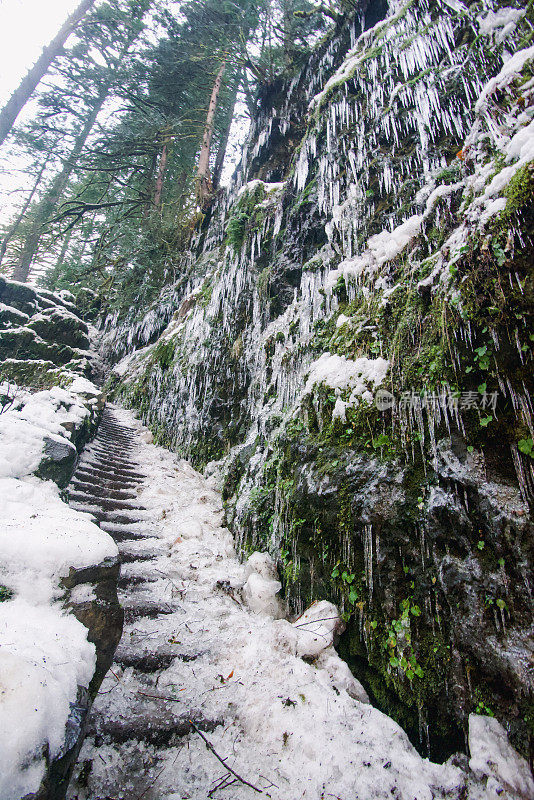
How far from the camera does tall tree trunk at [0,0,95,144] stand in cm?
853

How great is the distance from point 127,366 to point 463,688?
623 inches

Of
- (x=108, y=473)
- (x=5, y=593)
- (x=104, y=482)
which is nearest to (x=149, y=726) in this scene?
(x=5, y=593)

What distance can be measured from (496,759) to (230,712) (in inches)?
62.0

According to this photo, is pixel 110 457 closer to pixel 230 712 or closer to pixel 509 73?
pixel 230 712

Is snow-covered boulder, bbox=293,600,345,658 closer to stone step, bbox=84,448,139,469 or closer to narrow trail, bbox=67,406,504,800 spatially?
narrow trail, bbox=67,406,504,800

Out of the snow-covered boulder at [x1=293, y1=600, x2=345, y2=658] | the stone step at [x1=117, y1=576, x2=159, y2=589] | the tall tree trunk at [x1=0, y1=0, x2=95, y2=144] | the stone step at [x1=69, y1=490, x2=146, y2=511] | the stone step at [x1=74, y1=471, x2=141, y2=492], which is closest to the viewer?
the snow-covered boulder at [x1=293, y1=600, x2=345, y2=658]

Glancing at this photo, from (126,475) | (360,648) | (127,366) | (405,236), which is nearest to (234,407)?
(126,475)

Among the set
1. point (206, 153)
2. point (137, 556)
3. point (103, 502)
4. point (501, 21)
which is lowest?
point (137, 556)

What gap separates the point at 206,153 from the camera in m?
13.7

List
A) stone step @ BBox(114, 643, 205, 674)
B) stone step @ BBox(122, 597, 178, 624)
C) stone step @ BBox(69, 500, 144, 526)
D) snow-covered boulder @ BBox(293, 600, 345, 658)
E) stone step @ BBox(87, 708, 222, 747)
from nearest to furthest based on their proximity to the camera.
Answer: stone step @ BBox(87, 708, 222, 747) < stone step @ BBox(114, 643, 205, 674) < snow-covered boulder @ BBox(293, 600, 345, 658) < stone step @ BBox(122, 597, 178, 624) < stone step @ BBox(69, 500, 144, 526)

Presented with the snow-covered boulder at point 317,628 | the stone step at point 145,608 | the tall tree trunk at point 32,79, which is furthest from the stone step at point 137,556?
the tall tree trunk at point 32,79

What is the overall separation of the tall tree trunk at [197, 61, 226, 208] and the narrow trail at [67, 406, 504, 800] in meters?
14.7

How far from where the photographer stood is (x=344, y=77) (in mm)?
6309

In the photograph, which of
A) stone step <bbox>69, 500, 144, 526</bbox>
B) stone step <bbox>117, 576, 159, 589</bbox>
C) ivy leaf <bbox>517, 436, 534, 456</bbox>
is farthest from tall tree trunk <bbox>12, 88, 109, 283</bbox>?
ivy leaf <bbox>517, 436, 534, 456</bbox>
